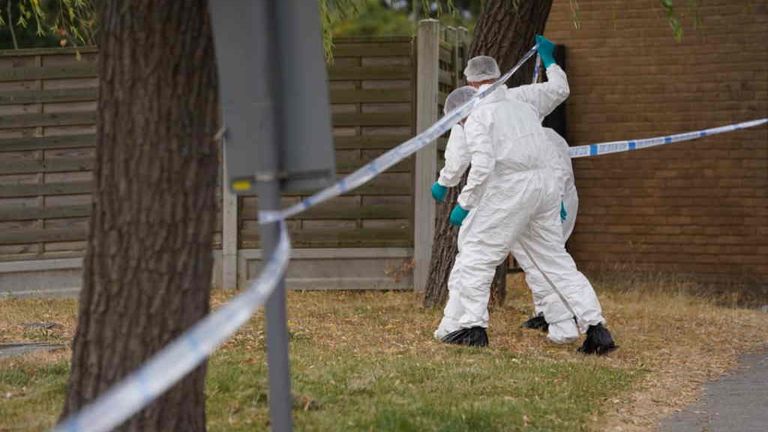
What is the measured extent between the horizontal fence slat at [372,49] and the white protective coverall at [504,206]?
281 cm

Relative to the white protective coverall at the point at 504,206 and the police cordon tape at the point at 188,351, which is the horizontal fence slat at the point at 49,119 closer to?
the white protective coverall at the point at 504,206

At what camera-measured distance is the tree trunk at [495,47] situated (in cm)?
994

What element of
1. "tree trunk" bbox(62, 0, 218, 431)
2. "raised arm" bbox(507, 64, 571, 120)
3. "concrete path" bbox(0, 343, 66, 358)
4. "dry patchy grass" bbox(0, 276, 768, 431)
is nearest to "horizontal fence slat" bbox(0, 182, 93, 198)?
"dry patchy grass" bbox(0, 276, 768, 431)

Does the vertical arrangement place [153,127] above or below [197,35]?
below

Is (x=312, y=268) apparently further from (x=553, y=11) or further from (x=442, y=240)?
(x=553, y=11)

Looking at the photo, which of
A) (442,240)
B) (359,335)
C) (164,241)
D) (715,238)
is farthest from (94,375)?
(715,238)

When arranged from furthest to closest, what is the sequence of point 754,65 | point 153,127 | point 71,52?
point 754,65, point 71,52, point 153,127

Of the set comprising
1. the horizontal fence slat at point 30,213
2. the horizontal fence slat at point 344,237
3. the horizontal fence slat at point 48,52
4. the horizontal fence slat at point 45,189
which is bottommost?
the horizontal fence slat at point 344,237

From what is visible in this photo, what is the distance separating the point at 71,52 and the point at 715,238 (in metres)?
6.40

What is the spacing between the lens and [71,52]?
37.0 feet

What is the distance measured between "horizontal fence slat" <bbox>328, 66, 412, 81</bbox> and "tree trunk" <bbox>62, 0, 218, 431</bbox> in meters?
6.58

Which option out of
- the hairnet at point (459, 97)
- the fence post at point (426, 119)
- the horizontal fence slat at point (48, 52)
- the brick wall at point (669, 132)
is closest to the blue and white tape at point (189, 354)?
the hairnet at point (459, 97)

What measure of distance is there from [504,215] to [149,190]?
13.1 feet

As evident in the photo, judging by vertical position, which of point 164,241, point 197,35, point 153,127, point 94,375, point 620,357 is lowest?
point 620,357
